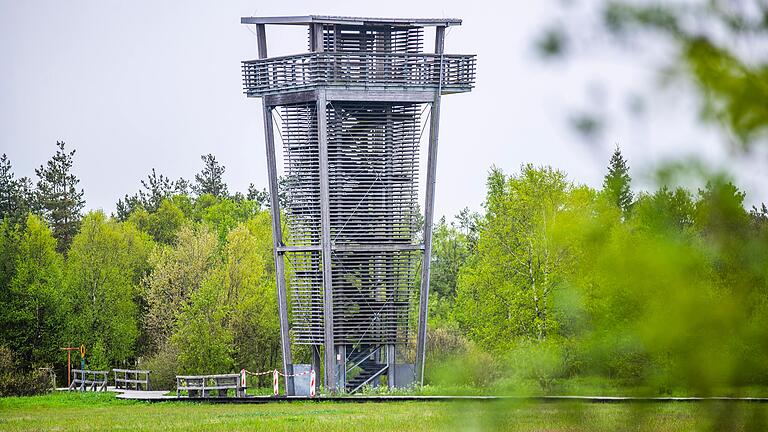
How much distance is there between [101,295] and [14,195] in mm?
19549

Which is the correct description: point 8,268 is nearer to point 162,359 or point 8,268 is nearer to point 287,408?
point 162,359

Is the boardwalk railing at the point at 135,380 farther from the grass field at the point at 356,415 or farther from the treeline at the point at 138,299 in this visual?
the grass field at the point at 356,415

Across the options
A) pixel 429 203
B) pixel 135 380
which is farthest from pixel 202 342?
pixel 429 203

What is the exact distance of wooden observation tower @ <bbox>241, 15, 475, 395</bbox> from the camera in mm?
26359

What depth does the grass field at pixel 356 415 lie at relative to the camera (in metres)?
3.05

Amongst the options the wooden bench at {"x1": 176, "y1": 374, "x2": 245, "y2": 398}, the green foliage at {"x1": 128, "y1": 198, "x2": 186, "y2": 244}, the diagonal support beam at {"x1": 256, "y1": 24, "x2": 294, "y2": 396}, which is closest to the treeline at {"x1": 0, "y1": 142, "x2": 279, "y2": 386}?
the wooden bench at {"x1": 176, "y1": 374, "x2": 245, "y2": 398}

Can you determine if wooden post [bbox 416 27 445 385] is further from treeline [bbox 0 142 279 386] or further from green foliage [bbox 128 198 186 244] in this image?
green foliage [bbox 128 198 186 244]

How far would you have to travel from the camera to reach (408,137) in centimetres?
2688

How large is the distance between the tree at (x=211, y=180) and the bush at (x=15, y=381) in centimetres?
4367

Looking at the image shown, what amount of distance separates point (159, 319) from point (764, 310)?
135 feet

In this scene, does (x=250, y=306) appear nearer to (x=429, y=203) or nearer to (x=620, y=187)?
(x=429, y=203)

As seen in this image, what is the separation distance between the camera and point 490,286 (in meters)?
30.0

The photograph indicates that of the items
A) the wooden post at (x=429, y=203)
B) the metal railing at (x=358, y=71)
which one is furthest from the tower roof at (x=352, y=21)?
the metal railing at (x=358, y=71)

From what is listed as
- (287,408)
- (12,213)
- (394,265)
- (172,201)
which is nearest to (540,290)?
(394,265)
